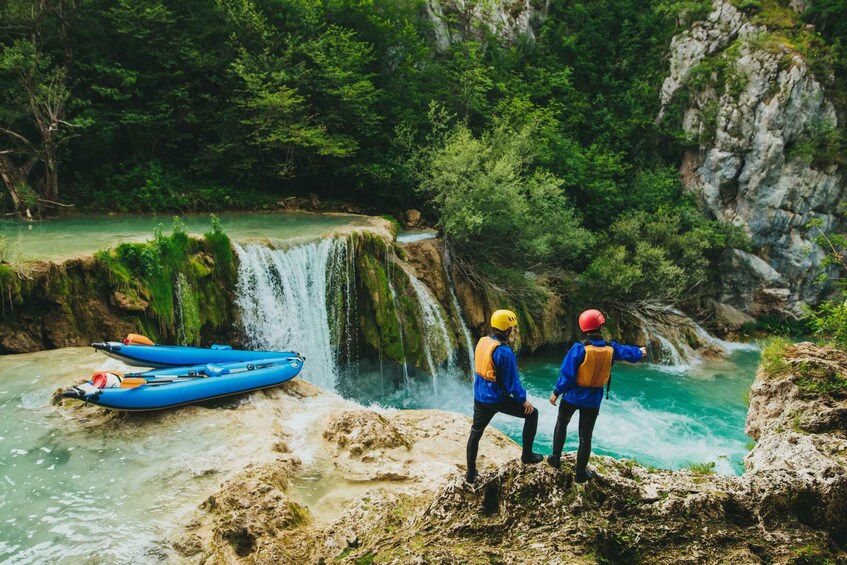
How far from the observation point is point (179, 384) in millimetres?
6461

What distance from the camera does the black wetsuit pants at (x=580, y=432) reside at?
140 inches

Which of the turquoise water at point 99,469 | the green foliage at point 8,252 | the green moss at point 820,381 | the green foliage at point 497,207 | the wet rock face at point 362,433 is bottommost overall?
the turquoise water at point 99,469

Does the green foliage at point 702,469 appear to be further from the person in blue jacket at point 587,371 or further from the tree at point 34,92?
the tree at point 34,92

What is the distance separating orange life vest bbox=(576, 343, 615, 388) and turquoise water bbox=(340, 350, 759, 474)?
6220mm

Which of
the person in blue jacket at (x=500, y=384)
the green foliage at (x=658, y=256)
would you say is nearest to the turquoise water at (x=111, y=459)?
the person in blue jacket at (x=500, y=384)

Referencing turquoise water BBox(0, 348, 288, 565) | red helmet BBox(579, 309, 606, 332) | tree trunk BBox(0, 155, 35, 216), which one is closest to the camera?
red helmet BBox(579, 309, 606, 332)

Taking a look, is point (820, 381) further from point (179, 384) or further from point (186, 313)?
point (186, 313)

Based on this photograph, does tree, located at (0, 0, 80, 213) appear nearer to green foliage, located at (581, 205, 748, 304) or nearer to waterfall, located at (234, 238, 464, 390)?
waterfall, located at (234, 238, 464, 390)

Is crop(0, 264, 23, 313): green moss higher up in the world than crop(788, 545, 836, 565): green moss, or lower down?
higher up

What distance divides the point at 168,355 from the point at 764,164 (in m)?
21.3

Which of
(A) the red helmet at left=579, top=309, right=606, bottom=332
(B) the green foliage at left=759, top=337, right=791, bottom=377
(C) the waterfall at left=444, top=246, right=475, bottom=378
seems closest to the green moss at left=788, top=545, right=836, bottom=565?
(A) the red helmet at left=579, top=309, right=606, bottom=332

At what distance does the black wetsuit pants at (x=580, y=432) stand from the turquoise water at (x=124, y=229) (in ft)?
29.6

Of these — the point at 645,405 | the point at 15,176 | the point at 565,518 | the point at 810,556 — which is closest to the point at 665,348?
the point at 645,405

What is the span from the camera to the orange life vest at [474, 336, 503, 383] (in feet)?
12.4
